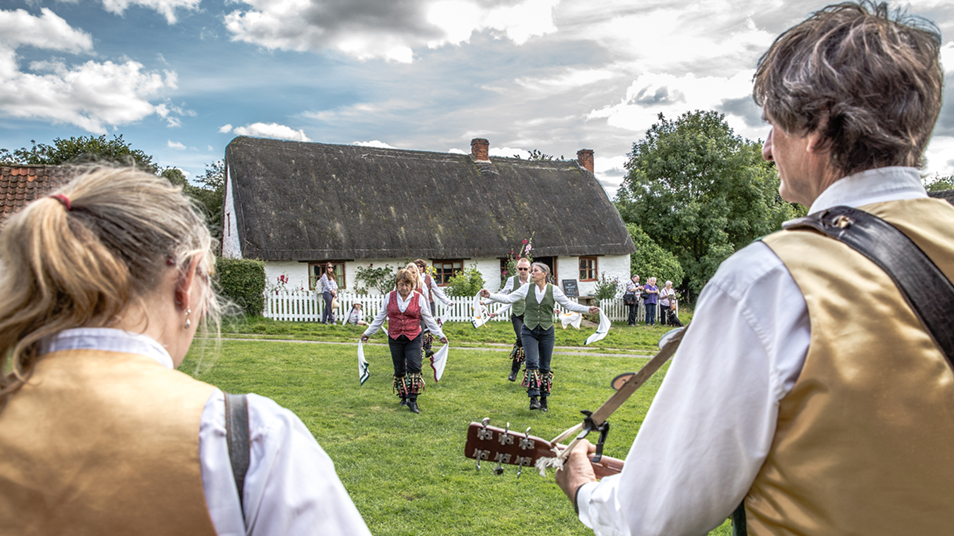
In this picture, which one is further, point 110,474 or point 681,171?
point 681,171

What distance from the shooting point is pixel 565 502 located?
16.5 feet

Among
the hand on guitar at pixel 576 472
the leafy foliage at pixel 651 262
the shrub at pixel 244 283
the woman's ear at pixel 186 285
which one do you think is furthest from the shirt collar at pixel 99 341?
the leafy foliage at pixel 651 262

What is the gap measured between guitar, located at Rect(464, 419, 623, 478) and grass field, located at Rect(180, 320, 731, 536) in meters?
0.96

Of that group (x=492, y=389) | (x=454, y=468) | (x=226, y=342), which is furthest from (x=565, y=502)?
(x=226, y=342)

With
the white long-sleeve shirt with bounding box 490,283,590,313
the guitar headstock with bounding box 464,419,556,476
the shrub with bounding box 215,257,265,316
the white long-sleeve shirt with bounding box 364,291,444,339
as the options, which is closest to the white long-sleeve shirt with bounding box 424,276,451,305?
the white long-sleeve shirt with bounding box 490,283,590,313

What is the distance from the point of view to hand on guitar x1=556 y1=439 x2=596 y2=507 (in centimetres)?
170

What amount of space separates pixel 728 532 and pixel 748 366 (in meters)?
4.03

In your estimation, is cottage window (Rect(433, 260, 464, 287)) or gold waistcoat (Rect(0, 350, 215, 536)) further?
cottage window (Rect(433, 260, 464, 287))

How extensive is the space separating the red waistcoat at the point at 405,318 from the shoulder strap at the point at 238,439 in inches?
271

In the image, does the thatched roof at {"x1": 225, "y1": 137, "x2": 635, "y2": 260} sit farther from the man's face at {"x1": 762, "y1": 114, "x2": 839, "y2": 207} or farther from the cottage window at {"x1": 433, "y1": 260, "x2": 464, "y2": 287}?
the man's face at {"x1": 762, "y1": 114, "x2": 839, "y2": 207}

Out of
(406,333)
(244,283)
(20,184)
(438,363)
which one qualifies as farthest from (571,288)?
(20,184)

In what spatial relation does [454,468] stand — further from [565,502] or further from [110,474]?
[110,474]

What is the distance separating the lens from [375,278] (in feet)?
70.1

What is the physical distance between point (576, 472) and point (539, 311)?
6.42m
